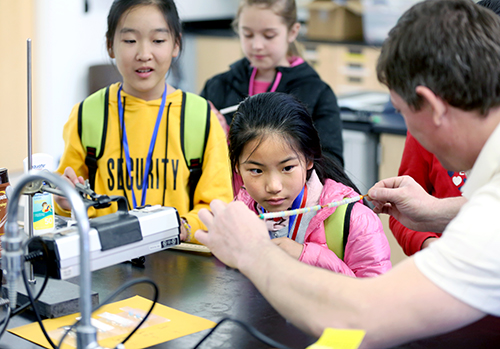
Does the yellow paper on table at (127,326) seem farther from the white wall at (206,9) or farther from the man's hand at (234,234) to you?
the white wall at (206,9)

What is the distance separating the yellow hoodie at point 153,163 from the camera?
1831mm

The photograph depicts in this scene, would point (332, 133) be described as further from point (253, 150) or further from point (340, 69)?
point (340, 69)

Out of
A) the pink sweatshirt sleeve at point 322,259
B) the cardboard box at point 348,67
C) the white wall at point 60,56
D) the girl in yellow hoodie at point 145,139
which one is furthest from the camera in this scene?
the cardboard box at point 348,67

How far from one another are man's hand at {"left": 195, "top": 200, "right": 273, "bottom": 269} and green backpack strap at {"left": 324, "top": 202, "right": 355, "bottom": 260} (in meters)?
0.40

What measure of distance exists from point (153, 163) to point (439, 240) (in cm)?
110

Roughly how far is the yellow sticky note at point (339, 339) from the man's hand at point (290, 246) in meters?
0.44

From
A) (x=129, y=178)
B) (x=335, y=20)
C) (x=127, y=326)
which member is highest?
(x=335, y=20)

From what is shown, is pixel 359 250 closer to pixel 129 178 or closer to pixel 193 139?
pixel 193 139

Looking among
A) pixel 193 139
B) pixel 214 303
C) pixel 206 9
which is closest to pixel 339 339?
pixel 214 303

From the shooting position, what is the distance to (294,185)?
1.44 metres

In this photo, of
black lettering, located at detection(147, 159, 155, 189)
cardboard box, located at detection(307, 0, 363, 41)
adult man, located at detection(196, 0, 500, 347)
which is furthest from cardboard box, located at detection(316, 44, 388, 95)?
adult man, located at detection(196, 0, 500, 347)

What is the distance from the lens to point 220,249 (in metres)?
1.09

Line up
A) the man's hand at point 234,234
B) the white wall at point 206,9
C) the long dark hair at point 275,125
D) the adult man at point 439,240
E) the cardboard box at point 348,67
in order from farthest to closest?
the white wall at point 206,9 < the cardboard box at point 348,67 < the long dark hair at point 275,125 < the man's hand at point 234,234 < the adult man at point 439,240

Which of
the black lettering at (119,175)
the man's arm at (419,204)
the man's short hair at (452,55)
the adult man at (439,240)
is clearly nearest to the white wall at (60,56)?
the black lettering at (119,175)
